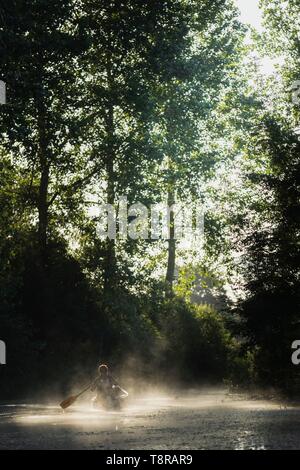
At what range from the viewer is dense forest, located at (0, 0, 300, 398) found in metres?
29.4

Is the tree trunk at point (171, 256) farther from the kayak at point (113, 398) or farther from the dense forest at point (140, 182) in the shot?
the kayak at point (113, 398)

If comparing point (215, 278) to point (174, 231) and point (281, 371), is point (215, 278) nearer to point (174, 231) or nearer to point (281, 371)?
point (174, 231)

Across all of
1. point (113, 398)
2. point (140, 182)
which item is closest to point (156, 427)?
point (113, 398)

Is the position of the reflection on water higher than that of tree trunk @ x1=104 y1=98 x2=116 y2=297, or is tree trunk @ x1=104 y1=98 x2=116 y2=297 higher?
tree trunk @ x1=104 y1=98 x2=116 y2=297

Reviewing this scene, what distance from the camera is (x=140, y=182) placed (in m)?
38.4

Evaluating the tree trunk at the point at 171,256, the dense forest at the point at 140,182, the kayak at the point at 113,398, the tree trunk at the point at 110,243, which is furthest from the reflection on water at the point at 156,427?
the tree trunk at the point at 171,256

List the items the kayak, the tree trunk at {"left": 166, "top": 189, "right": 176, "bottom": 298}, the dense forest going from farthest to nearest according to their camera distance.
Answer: the tree trunk at {"left": 166, "top": 189, "right": 176, "bottom": 298} < the kayak < the dense forest

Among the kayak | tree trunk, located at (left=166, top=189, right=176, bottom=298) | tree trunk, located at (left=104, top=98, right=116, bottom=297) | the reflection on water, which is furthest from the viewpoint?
tree trunk, located at (left=166, top=189, right=176, bottom=298)

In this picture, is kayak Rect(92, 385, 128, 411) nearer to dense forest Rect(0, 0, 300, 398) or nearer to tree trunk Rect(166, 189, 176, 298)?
dense forest Rect(0, 0, 300, 398)

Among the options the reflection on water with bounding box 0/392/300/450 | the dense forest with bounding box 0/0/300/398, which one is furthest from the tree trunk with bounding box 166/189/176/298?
the reflection on water with bounding box 0/392/300/450

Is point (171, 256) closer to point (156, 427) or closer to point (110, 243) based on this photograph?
point (110, 243)

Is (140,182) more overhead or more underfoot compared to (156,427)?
more overhead

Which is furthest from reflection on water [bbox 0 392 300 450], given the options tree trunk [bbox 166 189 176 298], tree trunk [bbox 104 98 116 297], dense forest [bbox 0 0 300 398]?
tree trunk [bbox 166 189 176 298]

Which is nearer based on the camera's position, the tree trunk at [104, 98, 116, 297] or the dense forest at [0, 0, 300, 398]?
the dense forest at [0, 0, 300, 398]
